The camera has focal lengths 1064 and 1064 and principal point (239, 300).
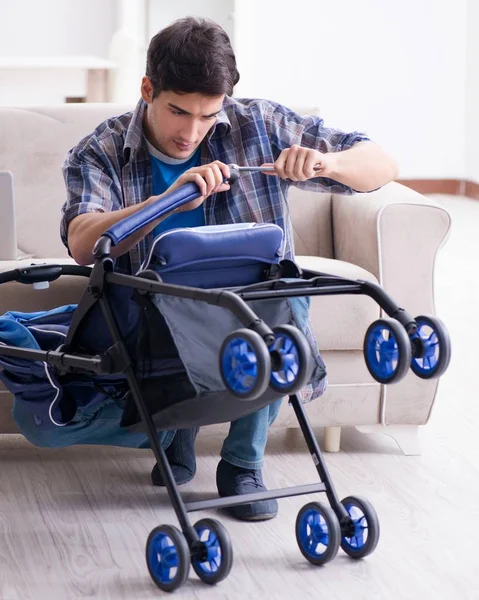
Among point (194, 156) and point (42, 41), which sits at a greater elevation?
point (42, 41)

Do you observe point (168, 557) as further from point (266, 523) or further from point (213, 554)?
point (266, 523)

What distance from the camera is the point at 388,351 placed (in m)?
1.72

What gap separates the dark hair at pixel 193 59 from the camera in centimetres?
196

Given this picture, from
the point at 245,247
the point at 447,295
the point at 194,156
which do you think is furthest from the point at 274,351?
the point at 447,295

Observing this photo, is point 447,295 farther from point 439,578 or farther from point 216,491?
point 439,578

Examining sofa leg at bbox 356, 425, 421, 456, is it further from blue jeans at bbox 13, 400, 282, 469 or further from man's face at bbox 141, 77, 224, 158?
A: man's face at bbox 141, 77, 224, 158

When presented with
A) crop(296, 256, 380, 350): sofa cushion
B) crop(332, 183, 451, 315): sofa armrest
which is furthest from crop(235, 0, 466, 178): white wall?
crop(296, 256, 380, 350): sofa cushion

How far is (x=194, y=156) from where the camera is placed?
2238 millimetres

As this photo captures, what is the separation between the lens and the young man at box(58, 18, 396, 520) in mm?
1990

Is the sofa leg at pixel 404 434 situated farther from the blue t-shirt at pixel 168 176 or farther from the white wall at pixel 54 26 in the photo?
the white wall at pixel 54 26

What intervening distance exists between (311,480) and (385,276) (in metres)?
0.51

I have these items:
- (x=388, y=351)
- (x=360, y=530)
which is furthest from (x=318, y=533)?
(x=388, y=351)

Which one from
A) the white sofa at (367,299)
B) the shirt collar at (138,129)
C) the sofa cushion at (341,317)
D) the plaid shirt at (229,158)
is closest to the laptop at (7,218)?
the white sofa at (367,299)

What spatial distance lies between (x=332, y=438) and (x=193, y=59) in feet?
3.39
